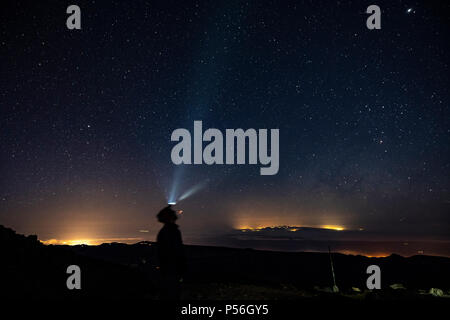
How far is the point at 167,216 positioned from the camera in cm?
754

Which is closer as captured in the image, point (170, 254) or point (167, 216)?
point (170, 254)

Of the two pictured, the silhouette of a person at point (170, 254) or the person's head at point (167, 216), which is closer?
the silhouette of a person at point (170, 254)

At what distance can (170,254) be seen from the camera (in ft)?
24.2

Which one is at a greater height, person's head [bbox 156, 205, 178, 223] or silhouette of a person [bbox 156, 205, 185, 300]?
person's head [bbox 156, 205, 178, 223]

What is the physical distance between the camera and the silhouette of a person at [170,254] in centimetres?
734

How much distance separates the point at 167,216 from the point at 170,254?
0.76 metres

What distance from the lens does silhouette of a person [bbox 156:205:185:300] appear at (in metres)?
7.34

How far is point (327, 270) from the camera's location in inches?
1591

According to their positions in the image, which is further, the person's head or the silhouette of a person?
the person's head

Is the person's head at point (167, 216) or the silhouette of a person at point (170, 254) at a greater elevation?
the person's head at point (167, 216)

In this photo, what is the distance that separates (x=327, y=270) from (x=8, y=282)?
1364 inches

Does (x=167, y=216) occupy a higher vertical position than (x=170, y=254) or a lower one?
higher
